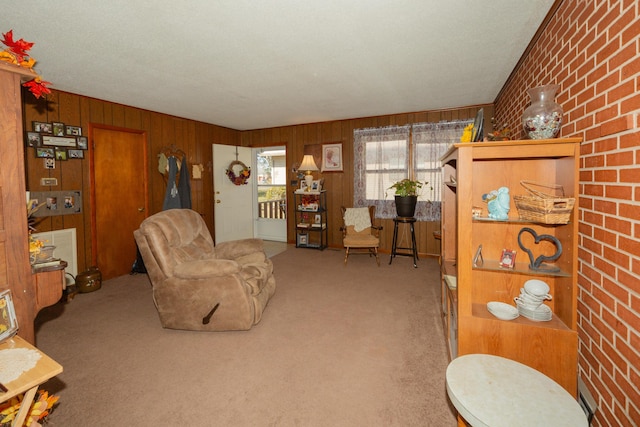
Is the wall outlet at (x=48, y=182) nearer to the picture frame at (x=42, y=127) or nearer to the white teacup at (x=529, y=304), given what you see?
the picture frame at (x=42, y=127)

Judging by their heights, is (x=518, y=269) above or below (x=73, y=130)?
below

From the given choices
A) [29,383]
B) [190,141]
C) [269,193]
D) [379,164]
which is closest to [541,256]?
[29,383]

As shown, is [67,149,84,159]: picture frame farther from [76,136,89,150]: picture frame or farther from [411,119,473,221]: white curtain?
[411,119,473,221]: white curtain

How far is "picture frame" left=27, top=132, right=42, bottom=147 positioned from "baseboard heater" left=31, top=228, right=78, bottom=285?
97 centimetres

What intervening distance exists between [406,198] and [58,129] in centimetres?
446

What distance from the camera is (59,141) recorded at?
350cm

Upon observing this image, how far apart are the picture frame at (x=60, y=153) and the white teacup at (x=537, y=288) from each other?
4.68 metres

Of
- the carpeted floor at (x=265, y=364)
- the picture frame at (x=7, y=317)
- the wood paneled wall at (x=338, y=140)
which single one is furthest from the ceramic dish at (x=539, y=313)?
the wood paneled wall at (x=338, y=140)

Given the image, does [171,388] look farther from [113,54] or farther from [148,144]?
[148,144]

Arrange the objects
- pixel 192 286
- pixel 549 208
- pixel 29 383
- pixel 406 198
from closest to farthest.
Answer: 1. pixel 29 383
2. pixel 549 208
3. pixel 192 286
4. pixel 406 198

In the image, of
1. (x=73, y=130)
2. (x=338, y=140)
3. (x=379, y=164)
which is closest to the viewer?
(x=73, y=130)

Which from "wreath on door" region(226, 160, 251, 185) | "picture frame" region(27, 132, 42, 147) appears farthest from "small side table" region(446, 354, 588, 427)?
"wreath on door" region(226, 160, 251, 185)

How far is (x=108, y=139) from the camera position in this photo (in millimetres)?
4031

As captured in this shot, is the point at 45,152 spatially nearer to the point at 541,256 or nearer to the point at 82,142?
the point at 82,142
